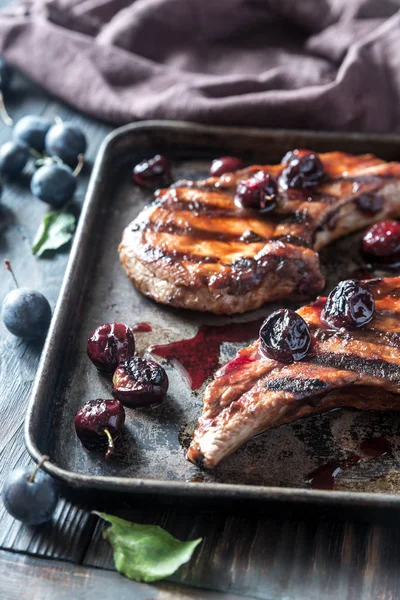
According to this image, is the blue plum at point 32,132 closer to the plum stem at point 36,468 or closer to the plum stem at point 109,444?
the plum stem at point 109,444

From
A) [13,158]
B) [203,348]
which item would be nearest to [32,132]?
[13,158]

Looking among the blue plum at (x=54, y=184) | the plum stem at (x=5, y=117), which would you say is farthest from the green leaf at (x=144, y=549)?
the plum stem at (x=5, y=117)

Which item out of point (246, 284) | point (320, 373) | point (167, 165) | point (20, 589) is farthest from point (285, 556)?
point (167, 165)

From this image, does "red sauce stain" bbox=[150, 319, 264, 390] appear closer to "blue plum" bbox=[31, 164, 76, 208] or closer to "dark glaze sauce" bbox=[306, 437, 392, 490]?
"dark glaze sauce" bbox=[306, 437, 392, 490]

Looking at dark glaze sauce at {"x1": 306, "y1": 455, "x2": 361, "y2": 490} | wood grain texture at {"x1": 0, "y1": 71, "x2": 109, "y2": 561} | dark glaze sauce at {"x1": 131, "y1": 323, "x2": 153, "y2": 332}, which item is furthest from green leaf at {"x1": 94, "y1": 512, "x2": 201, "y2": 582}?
dark glaze sauce at {"x1": 131, "y1": 323, "x2": 153, "y2": 332}

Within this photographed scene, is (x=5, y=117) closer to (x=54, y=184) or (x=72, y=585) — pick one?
(x=54, y=184)

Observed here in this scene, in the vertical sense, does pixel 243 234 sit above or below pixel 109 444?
below
